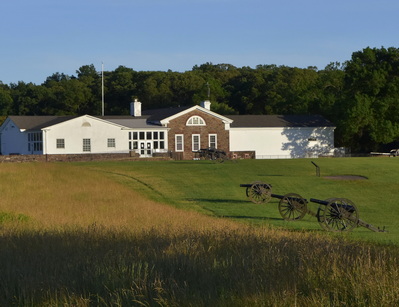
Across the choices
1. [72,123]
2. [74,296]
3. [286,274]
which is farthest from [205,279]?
[72,123]

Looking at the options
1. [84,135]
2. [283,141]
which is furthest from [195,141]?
[84,135]

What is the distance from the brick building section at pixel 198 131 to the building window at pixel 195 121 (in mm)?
271

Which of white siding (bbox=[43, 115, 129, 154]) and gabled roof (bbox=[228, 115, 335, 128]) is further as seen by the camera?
gabled roof (bbox=[228, 115, 335, 128])

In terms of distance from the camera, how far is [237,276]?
31.3 ft

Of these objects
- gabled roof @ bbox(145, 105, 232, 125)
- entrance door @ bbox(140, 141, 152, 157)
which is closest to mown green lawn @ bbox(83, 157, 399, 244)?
entrance door @ bbox(140, 141, 152, 157)

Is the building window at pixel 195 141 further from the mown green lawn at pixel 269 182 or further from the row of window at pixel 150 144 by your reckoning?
the mown green lawn at pixel 269 182

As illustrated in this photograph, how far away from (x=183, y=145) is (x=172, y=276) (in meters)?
58.1

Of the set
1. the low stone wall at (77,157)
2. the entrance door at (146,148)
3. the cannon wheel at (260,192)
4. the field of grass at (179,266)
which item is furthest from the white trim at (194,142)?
the field of grass at (179,266)

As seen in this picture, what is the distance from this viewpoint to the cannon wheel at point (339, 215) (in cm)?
2250

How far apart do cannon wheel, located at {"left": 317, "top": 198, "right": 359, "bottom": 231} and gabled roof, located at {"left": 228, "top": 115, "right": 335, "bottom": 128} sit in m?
47.0

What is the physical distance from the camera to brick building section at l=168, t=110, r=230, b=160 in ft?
220

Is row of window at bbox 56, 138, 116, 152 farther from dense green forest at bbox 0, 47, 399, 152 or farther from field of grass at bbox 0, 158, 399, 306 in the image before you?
field of grass at bbox 0, 158, 399, 306

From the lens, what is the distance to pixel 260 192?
101 feet

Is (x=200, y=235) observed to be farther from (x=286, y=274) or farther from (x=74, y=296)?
(x=74, y=296)
